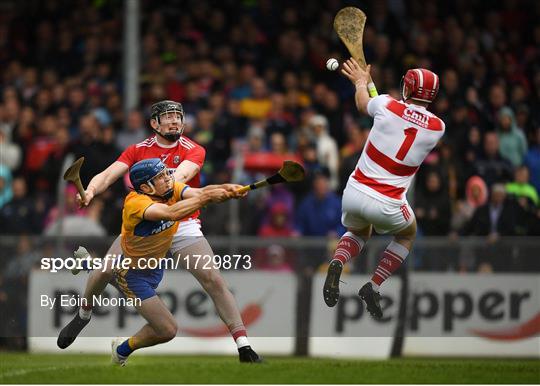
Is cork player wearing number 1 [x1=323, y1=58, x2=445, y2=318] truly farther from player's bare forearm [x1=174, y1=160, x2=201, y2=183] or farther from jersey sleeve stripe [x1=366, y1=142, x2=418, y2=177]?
player's bare forearm [x1=174, y1=160, x2=201, y2=183]

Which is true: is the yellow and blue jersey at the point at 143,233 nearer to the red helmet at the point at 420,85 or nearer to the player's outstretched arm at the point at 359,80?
the player's outstretched arm at the point at 359,80

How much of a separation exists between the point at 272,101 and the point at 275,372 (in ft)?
24.8

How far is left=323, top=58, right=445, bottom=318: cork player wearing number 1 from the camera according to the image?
14.3 metres

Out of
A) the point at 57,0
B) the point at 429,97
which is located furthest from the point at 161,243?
the point at 57,0

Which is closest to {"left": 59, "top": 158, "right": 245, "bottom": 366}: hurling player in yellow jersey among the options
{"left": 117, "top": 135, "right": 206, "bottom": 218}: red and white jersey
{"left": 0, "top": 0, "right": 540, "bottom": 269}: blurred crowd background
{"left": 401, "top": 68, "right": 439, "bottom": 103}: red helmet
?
{"left": 117, "top": 135, "right": 206, "bottom": 218}: red and white jersey

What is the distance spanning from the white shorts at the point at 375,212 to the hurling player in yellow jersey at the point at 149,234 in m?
1.54

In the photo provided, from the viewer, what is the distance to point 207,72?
73.6 feet

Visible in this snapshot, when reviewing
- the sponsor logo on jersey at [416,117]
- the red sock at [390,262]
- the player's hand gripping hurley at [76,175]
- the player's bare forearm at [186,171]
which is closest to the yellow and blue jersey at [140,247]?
the player's bare forearm at [186,171]

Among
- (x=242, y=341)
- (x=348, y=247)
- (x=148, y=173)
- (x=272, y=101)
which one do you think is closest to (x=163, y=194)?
(x=148, y=173)

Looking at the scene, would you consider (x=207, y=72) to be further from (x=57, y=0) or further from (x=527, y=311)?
(x=527, y=311)

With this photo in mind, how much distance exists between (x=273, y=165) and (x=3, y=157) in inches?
151

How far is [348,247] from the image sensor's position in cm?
1473

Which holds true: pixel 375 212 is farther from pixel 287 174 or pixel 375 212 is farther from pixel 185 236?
pixel 185 236

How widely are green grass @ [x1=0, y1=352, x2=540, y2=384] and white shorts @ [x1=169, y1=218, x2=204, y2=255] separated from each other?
1.17 metres
